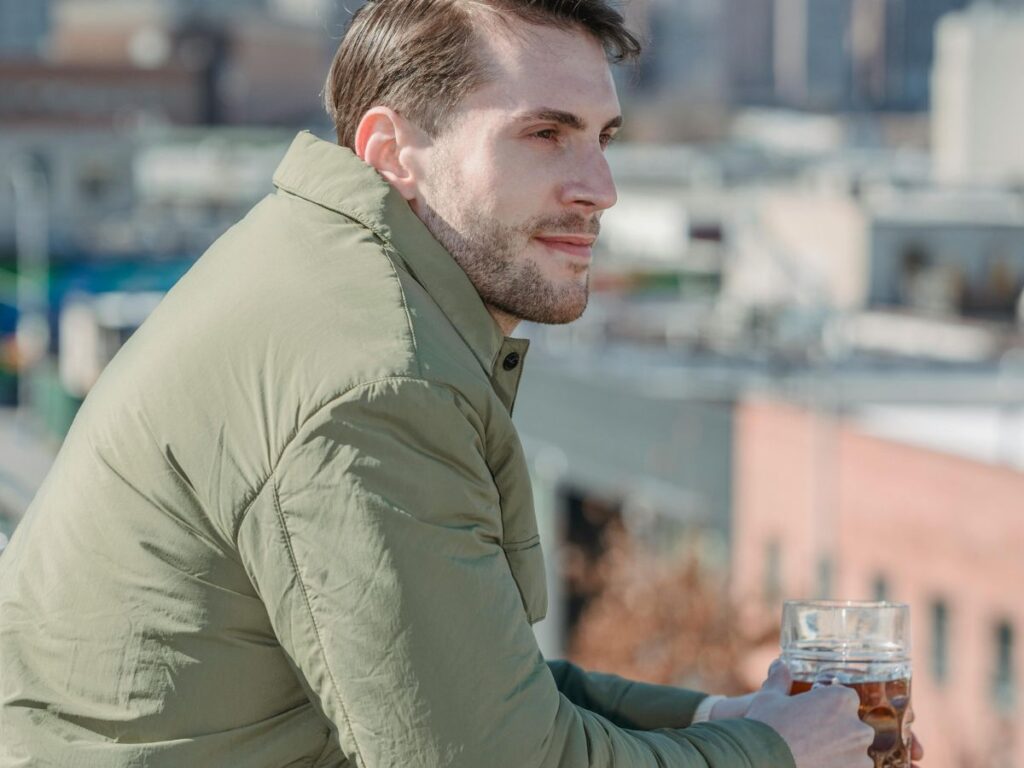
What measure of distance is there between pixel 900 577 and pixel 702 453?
4753mm

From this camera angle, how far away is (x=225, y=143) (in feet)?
280

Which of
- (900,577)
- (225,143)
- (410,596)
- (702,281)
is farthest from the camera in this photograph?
(225,143)

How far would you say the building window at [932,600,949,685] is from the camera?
25.3 metres

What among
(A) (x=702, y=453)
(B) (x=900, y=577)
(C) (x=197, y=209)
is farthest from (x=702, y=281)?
(B) (x=900, y=577)

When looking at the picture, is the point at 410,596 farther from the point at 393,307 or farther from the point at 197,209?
the point at 197,209

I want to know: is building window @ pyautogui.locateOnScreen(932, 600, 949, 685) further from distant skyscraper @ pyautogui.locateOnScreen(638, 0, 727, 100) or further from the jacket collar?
distant skyscraper @ pyautogui.locateOnScreen(638, 0, 727, 100)

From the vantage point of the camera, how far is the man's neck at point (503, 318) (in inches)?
119

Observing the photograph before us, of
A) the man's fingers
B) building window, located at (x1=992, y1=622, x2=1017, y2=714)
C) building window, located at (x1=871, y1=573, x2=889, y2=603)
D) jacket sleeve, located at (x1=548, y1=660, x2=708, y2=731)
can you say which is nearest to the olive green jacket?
the man's fingers

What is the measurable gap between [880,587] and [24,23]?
12863 centimetres

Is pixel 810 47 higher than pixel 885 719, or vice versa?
pixel 810 47

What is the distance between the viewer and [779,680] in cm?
319

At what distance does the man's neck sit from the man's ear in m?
0.19

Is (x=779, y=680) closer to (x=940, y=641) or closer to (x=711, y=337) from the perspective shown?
(x=940, y=641)

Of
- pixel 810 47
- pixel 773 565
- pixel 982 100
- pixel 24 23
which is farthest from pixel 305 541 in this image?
pixel 810 47
